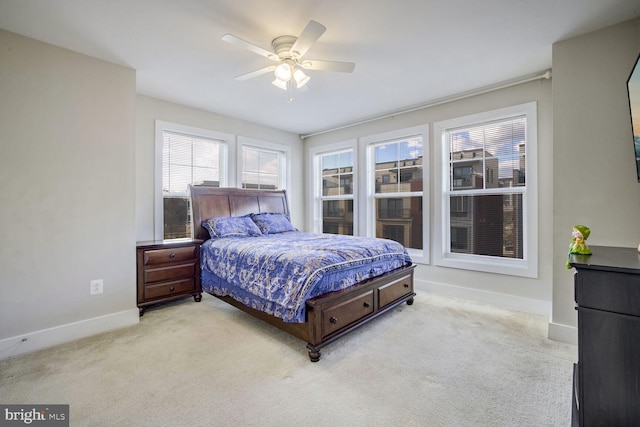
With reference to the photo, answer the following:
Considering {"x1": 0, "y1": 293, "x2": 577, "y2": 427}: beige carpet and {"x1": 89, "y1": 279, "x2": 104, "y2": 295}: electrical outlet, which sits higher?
{"x1": 89, "y1": 279, "x2": 104, "y2": 295}: electrical outlet

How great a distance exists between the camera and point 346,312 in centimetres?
246

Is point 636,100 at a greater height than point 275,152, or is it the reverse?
point 275,152

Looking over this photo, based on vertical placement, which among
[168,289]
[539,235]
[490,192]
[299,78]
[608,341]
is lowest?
[168,289]

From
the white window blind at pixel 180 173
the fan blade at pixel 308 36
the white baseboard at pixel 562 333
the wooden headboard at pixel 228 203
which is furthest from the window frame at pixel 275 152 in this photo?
the white baseboard at pixel 562 333

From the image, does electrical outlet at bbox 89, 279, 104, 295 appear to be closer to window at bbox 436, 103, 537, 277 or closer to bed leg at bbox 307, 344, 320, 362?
bed leg at bbox 307, 344, 320, 362

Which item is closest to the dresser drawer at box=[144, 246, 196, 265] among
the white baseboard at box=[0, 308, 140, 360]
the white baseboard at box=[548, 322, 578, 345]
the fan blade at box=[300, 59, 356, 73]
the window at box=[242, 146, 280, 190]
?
the white baseboard at box=[0, 308, 140, 360]

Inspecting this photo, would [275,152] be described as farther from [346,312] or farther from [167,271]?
[346,312]

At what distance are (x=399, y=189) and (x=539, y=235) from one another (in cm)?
184

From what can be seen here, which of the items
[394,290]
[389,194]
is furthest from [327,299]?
[389,194]

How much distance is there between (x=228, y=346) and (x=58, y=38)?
2.98 m

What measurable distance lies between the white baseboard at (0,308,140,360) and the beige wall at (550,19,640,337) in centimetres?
404

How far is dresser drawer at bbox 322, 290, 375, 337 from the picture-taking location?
7.50 ft

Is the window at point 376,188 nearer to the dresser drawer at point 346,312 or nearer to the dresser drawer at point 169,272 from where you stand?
the dresser drawer at point 346,312

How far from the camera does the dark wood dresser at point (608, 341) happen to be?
120 cm
